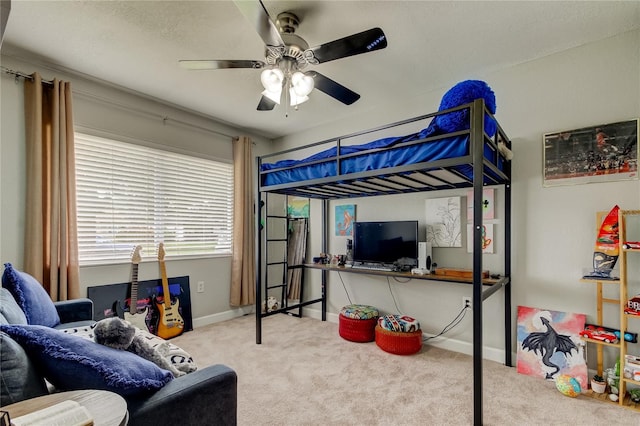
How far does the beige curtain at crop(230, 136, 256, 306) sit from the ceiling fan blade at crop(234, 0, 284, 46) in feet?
7.60

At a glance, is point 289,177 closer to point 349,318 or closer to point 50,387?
point 349,318

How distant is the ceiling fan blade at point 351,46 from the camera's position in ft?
5.21

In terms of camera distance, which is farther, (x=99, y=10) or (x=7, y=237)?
(x=7, y=237)

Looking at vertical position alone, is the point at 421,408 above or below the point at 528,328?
below

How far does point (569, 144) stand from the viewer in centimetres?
231

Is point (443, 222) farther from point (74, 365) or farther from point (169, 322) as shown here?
point (169, 322)

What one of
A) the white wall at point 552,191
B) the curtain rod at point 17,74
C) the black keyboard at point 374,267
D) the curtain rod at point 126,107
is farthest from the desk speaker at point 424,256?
the curtain rod at point 17,74

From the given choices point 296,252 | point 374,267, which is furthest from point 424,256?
point 296,252

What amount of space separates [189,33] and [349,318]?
9.13 feet

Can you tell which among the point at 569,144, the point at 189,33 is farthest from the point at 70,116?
the point at 569,144

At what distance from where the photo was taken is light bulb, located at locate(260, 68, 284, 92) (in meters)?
1.93

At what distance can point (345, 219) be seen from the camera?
12.1 ft

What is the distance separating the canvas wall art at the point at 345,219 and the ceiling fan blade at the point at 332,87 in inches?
61.5

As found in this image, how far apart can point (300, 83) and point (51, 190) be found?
216 centimetres
